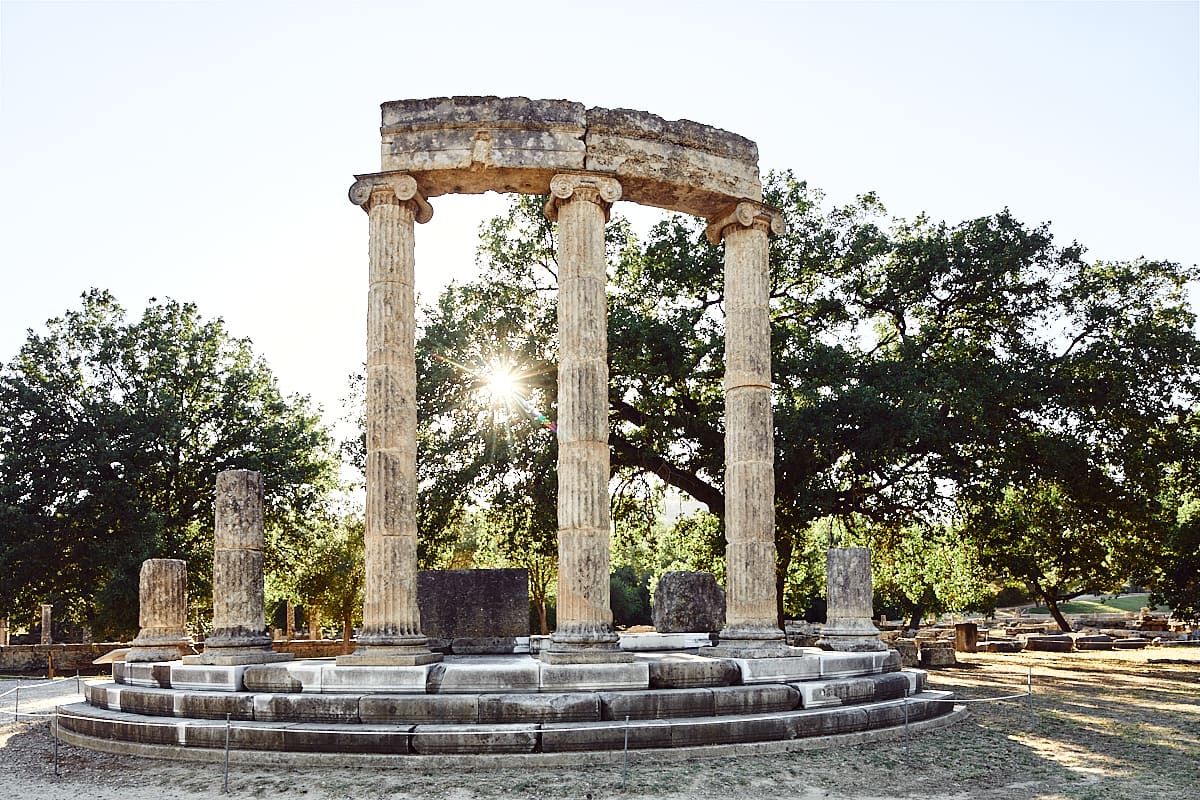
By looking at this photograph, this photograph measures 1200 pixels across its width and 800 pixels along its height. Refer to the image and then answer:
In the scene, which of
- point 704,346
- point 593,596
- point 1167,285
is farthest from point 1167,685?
point 593,596

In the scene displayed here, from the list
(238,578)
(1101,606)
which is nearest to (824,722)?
(238,578)

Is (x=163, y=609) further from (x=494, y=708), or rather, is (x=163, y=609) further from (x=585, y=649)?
(x=494, y=708)

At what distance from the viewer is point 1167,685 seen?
838 inches

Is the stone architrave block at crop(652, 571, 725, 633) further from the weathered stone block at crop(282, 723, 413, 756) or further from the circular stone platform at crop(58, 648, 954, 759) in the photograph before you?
the weathered stone block at crop(282, 723, 413, 756)

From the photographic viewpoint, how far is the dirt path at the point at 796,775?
9.90 metres

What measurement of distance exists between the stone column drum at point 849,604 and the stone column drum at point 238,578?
9549mm

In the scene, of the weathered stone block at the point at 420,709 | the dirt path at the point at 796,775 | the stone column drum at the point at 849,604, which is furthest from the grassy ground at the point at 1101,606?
the weathered stone block at the point at 420,709

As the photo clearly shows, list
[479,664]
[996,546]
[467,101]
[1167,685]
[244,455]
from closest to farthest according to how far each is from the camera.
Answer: [479,664] < [467,101] < [1167,685] < [996,546] < [244,455]

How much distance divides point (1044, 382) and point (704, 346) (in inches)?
327

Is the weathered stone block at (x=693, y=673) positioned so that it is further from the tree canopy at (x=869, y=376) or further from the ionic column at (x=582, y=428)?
the tree canopy at (x=869, y=376)

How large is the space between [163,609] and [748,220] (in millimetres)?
13256

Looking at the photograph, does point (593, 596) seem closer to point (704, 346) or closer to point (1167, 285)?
point (704, 346)

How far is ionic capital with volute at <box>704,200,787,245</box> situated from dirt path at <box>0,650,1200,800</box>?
828 cm

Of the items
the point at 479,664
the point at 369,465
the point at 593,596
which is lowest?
the point at 479,664
